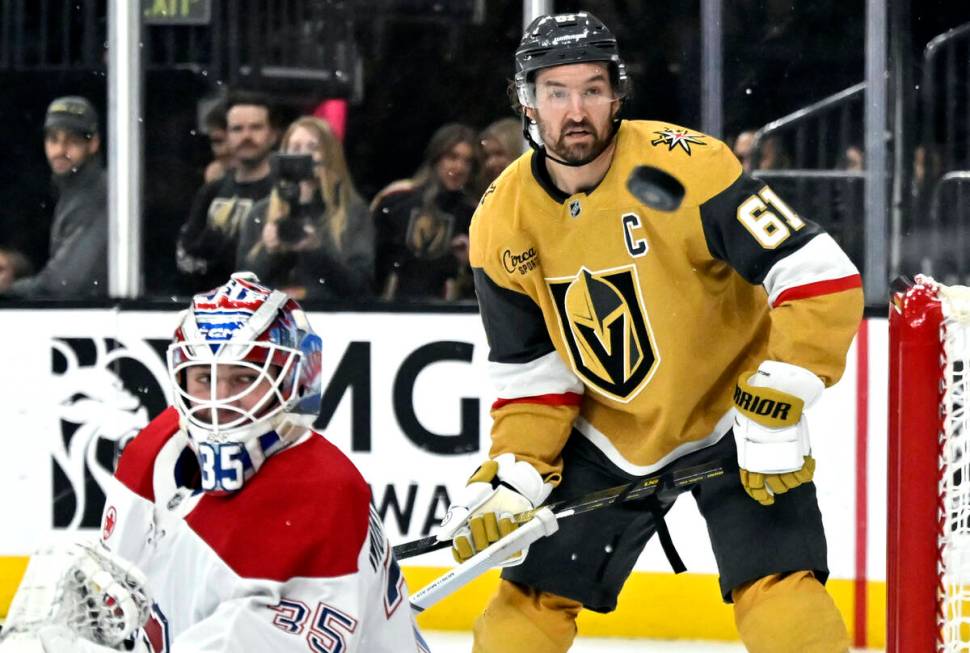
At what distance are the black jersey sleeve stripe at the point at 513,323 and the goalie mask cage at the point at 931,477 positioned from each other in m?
0.58

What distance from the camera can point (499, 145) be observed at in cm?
408

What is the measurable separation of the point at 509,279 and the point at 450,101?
55.0 inches

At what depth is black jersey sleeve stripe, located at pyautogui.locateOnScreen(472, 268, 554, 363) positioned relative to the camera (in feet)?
9.24

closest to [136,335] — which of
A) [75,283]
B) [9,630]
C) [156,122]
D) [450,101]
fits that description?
[75,283]

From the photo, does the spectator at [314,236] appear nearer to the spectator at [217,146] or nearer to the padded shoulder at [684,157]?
the spectator at [217,146]

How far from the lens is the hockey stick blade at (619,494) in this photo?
8.93ft

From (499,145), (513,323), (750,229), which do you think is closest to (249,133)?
(499,145)

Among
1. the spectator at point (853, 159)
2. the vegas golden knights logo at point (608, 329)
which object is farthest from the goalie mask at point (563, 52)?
the spectator at point (853, 159)

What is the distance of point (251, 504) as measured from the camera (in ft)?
6.93

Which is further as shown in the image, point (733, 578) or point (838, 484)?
point (838, 484)

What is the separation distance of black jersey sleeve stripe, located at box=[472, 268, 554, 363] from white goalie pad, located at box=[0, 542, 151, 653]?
1038 mm

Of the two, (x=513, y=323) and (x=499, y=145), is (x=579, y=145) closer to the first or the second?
(x=513, y=323)

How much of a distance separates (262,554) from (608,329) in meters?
0.87

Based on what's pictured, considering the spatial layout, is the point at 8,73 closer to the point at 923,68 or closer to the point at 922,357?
the point at 923,68
